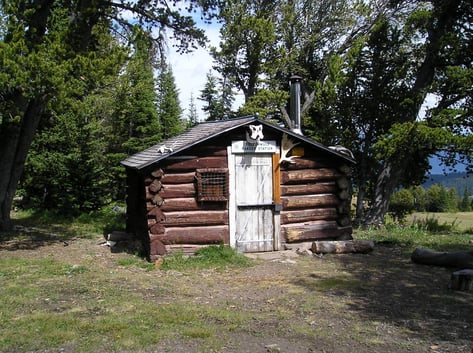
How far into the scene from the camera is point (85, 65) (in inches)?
422

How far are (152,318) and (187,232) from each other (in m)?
4.35

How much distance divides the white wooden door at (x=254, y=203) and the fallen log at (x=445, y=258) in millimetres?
3229

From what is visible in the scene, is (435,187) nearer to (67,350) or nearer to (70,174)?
(70,174)

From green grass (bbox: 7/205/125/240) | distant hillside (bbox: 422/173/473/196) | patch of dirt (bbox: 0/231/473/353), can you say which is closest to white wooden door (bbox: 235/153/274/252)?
patch of dirt (bbox: 0/231/473/353)

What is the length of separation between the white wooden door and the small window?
1.14 feet

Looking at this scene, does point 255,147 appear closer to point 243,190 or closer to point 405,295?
point 243,190

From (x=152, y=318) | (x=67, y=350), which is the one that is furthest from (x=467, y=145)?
(x=67, y=350)

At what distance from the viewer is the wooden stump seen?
8047 mm

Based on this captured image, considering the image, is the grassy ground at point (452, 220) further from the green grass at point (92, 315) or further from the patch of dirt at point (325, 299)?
the green grass at point (92, 315)

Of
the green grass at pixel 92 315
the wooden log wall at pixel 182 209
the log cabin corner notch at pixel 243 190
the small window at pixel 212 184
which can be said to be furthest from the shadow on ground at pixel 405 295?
the small window at pixel 212 184

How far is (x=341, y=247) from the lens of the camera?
11414 millimetres

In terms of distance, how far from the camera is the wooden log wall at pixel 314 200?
1165 centimetres

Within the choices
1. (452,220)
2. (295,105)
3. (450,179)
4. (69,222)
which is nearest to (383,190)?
(295,105)

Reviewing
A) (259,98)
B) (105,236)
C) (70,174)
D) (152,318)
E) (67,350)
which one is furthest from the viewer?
(259,98)
